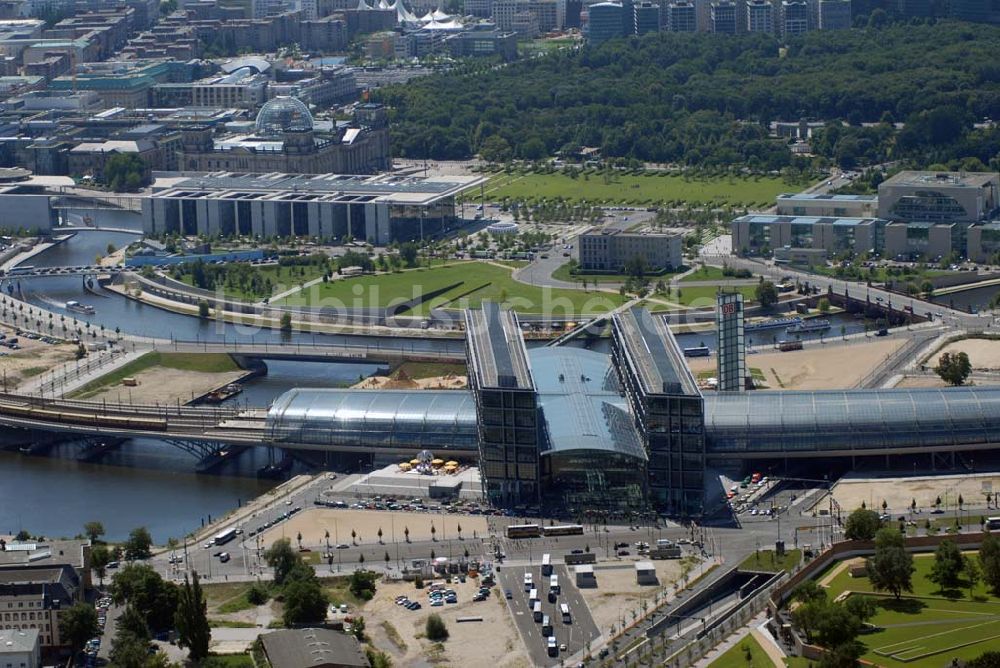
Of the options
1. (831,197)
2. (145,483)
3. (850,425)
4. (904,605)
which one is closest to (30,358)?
(145,483)

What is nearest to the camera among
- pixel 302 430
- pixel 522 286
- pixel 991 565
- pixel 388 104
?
pixel 991 565

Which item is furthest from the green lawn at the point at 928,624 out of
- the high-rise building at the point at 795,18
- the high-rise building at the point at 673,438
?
the high-rise building at the point at 795,18

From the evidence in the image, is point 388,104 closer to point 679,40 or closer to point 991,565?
point 679,40

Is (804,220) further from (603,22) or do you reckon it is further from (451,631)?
(603,22)

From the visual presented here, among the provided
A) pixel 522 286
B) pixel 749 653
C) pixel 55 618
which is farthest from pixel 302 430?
pixel 522 286

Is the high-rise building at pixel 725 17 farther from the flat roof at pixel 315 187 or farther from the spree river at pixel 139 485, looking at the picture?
the spree river at pixel 139 485

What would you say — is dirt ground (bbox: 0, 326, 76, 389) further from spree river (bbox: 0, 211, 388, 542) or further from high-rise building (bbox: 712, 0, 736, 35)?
high-rise building (bbox: 712, 0, 736, 35)
